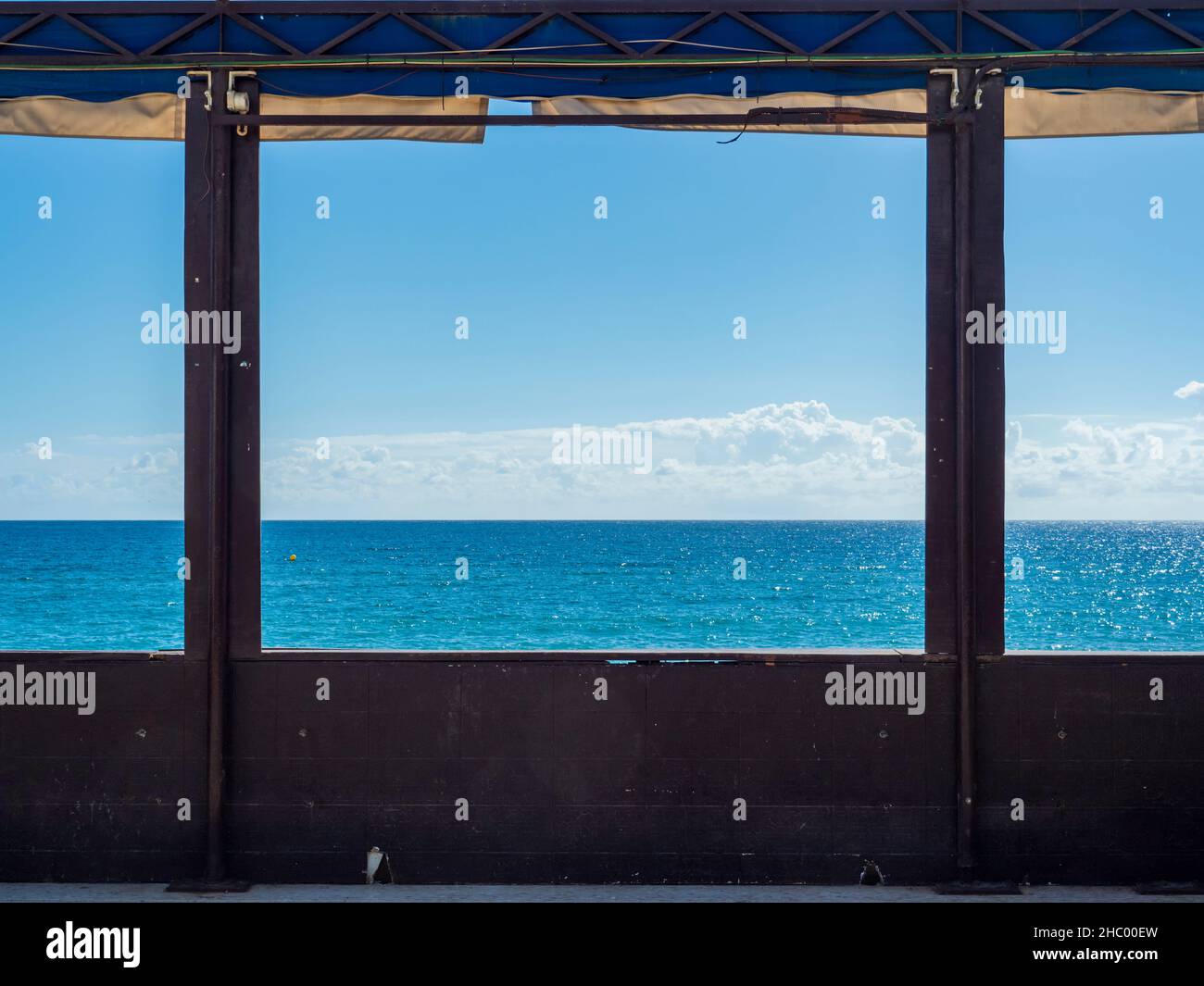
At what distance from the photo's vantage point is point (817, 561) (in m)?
59.6

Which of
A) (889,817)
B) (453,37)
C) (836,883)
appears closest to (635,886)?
(836,883)

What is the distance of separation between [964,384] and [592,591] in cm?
4792

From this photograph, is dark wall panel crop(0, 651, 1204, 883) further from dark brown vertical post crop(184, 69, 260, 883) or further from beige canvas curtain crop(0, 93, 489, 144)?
beige canvas curtain crop(0, 93, 489, 144)

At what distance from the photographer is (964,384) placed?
5012 mm

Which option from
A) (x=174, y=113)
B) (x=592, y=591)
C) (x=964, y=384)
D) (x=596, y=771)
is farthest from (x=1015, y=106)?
(x=592, y=591)

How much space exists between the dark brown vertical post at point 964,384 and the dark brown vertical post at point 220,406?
3.33 metres

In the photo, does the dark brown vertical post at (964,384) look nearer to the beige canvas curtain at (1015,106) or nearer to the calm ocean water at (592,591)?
the beige canvas curtain at (1015,106)

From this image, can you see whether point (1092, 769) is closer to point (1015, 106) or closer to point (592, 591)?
point (1015, 106)

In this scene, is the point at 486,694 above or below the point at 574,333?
below

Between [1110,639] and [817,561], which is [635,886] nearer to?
[1110,639]

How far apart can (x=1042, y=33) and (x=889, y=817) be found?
3.87 metres

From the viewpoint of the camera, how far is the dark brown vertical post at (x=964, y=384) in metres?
5.02

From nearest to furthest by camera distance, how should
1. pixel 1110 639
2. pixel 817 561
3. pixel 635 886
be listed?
pixel 635 886 → pixel 1110 639 → pixel 817 561

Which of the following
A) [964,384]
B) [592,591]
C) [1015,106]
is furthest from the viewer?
[592,591]
